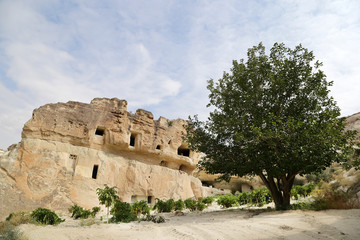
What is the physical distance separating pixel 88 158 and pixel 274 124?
47.2ft

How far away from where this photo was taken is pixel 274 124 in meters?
9.59

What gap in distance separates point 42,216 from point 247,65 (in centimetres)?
1183

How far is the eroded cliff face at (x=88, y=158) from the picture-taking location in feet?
51.0

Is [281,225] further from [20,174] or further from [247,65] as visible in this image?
[20,174]

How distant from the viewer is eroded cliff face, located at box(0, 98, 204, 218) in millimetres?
15539

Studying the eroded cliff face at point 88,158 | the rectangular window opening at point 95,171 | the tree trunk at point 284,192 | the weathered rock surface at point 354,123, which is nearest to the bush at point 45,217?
the eroded cliff face at point 88,158

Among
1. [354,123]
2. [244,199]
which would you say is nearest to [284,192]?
[244,199]

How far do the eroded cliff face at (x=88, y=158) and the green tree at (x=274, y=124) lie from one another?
30.2 ft

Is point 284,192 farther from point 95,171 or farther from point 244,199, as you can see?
point 95,171

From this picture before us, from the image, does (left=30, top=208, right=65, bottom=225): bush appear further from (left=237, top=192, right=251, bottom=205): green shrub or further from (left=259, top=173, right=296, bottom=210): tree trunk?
(left=237, top=192, right=251, bottom=205): green shrub

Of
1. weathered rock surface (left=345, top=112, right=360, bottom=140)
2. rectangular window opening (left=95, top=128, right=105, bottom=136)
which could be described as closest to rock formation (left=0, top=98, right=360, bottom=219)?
rectangular window opening (left=95, top=128, right=105, bottom=136)

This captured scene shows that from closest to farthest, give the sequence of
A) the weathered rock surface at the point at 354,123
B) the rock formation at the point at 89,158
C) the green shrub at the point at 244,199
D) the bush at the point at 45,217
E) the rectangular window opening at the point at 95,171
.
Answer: the bush at the point at 45,217, the rock formation at the point at 89,158, the green shrub at the point at 244,199, the rectangular window opening at the point at 95,171, the weathered rock surface at the point at 354,123

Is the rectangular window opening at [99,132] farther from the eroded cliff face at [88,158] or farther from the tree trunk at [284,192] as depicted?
the tree trunk at [284,192]

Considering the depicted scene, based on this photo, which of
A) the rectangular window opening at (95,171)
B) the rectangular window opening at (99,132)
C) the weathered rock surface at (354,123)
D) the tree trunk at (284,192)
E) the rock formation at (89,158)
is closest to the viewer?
the tree trunk at (284,192)
